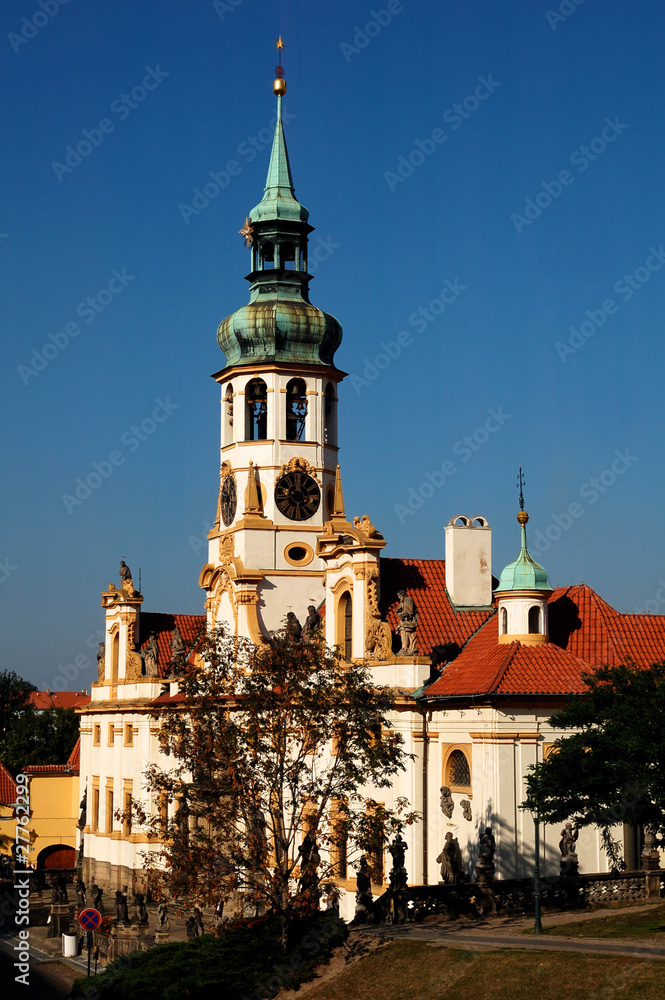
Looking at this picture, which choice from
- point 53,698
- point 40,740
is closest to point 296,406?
point 40,740

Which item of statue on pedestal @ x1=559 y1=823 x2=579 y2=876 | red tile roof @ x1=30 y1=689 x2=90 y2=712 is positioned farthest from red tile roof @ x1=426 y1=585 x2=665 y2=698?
red tile roof @ x1=30 y1=689 x2=90 y2=712

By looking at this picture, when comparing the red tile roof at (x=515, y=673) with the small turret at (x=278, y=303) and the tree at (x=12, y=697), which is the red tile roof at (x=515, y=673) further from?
the tree at (x=12, y=697)

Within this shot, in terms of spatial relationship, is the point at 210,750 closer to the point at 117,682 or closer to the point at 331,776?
the point at 331,776

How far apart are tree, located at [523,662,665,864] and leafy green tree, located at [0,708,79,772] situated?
74446 millimetres

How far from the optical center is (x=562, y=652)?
143 feet

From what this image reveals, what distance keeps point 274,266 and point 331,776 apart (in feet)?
116

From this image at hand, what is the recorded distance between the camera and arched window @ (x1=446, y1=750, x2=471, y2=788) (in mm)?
43250

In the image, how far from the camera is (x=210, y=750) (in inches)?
1357

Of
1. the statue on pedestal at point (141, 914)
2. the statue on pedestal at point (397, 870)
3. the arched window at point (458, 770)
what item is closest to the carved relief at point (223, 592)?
the statue on pedestal at point (141, 914)

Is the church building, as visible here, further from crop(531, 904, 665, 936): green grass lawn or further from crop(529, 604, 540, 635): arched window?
crop(531, 904, 665, 936): green grass lawn

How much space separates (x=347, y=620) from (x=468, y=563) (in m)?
5.10

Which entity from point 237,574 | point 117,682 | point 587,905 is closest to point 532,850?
point 587,905

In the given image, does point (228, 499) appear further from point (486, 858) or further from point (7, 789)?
point (7, 789)

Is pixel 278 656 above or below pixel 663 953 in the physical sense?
above
